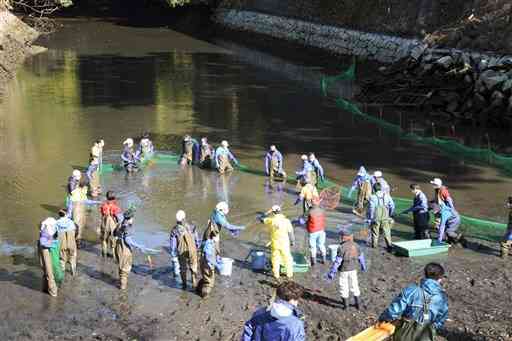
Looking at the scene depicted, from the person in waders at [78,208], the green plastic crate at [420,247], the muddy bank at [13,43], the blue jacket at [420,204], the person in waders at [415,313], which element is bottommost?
the green plastic crate at [420,247]

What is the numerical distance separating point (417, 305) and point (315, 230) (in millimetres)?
6708

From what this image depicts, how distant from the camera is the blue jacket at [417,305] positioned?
27.8 ft

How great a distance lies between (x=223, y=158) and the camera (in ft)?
75.8

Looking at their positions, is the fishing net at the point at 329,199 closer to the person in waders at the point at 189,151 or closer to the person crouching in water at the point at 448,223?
the person crouching in water at the point at 448,223

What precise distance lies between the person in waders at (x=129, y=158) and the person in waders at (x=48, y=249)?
358 inches

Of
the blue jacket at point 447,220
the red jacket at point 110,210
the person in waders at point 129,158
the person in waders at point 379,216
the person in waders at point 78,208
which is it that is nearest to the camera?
the red jacket at point 110,210

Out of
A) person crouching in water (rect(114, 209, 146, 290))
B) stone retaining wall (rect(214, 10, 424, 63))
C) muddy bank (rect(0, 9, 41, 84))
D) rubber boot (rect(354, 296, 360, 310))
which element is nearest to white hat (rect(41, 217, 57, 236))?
person crouching in water (rect(114, 209, 146, 290))

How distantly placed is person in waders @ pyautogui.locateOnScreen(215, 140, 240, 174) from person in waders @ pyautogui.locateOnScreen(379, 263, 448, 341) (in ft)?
48.0

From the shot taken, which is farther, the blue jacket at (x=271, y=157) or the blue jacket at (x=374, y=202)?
the blue jacket at (x=271, y=157)

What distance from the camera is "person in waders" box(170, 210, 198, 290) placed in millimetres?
14008

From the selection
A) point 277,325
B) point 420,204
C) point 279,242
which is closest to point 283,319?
point 277,325

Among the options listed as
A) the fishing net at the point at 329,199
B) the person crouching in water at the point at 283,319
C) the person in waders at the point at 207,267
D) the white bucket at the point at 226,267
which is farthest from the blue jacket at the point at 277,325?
the fishing net at the point at 329,199

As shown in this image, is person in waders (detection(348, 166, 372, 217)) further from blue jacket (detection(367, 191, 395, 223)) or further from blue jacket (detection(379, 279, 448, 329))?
blue jacket (detection(379, 279, 448, 329))

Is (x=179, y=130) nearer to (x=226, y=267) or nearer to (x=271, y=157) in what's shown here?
(x=271, y=157)
